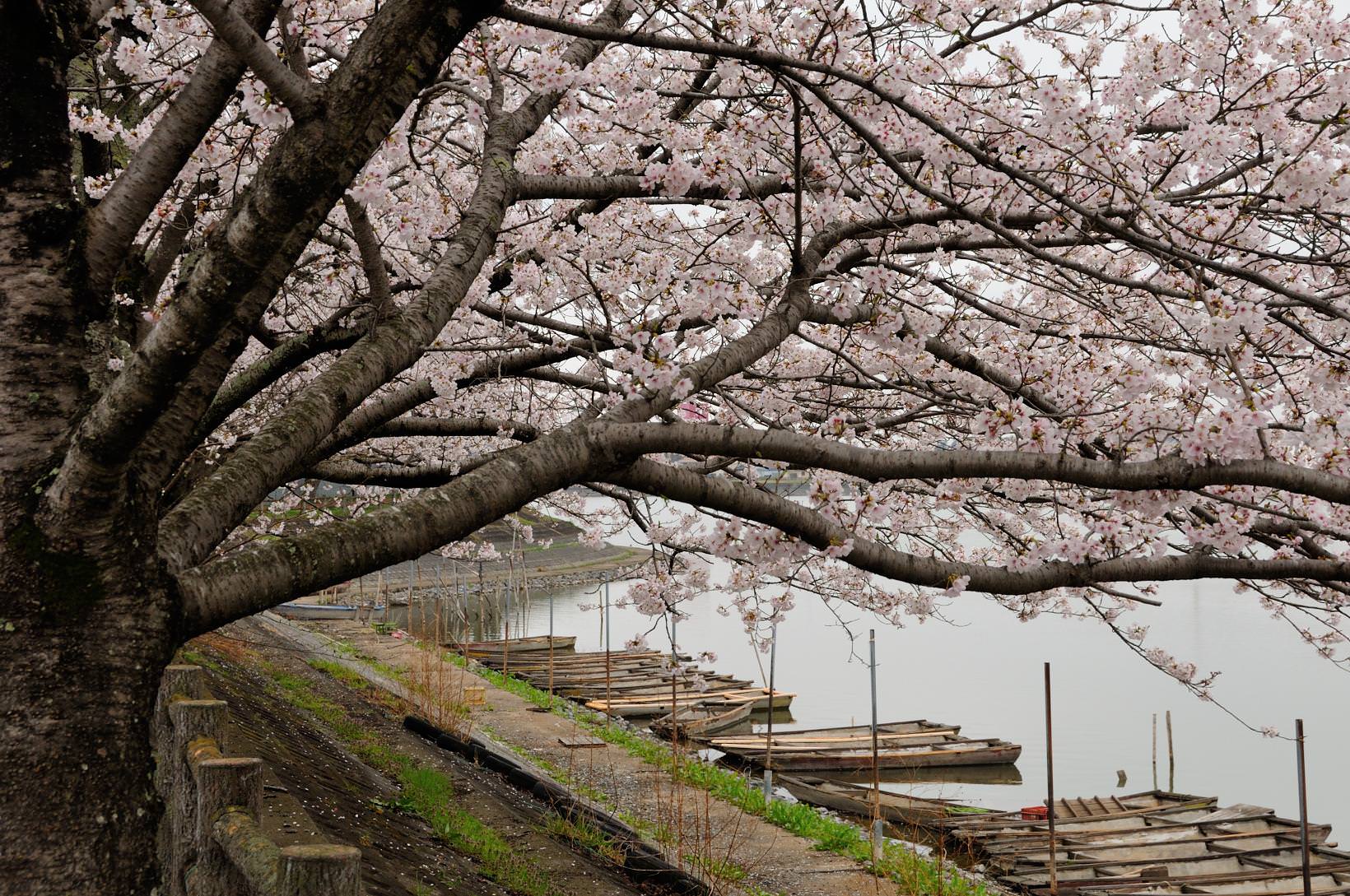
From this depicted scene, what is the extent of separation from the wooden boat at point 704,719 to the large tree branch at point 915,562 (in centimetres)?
1551

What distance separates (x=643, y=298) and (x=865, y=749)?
46.9ft

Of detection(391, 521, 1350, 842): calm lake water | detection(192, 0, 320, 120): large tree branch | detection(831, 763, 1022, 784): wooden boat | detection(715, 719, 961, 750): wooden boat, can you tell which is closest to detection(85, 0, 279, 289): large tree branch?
detection(192, 0, 320, 120): large tree branch

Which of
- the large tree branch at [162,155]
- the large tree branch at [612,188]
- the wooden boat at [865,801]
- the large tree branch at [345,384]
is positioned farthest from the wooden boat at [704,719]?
the large tree branch at [162,155]

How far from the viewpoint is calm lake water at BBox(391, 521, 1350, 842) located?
68.7 feet

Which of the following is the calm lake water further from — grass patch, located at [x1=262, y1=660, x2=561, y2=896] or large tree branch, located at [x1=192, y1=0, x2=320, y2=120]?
large tree branch, located at [x1=192, y1=0, x2=320, y2=120]

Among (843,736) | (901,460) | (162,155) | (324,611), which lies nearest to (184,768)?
(162,155)

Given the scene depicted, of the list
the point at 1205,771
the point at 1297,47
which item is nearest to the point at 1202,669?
the point at 1205,771

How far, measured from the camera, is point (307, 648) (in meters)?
21.7

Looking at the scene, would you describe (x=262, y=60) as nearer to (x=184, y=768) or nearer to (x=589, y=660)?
(x=184, y=768)

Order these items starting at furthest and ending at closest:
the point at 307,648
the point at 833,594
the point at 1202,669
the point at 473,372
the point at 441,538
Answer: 1. the point at 1202,669
2. the point at 307,648
3. the point at 833,594
4. the point at 473,372
5. the point at 441,538

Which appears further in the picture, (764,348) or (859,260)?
(859,260)

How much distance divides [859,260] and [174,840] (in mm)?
4016

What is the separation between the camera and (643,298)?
638 cm

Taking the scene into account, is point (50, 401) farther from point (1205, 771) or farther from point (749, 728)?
point (1205, 771)
